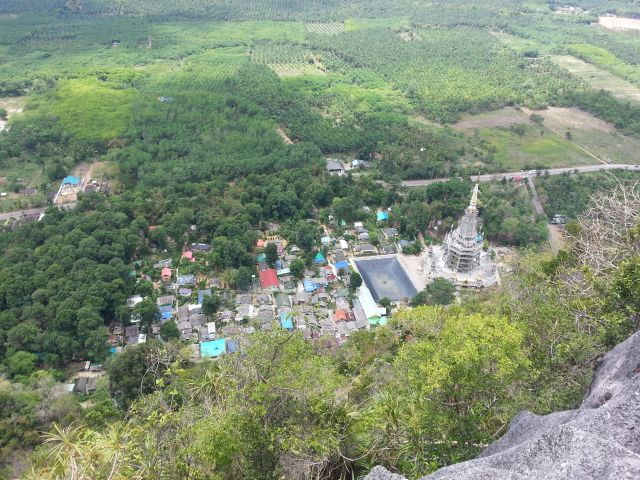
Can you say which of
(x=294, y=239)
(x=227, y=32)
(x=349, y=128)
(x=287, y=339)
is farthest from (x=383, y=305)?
(x=227, y=32)

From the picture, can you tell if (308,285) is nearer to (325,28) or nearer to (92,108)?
(92,108)

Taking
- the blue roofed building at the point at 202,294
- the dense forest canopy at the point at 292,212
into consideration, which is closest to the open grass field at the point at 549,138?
the dense forest canopy at the point at 292,212

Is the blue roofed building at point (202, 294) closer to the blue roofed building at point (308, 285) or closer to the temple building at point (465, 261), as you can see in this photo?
the blue roofed building at point (308, 285)

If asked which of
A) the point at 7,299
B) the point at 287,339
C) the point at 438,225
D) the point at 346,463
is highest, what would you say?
the point at 287,339

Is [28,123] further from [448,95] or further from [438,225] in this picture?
[448,95]

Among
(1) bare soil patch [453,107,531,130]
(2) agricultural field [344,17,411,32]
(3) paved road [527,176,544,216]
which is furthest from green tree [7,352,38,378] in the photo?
(2) agricultural field [344,17,411,32]

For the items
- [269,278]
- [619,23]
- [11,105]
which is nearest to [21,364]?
[269,278]
